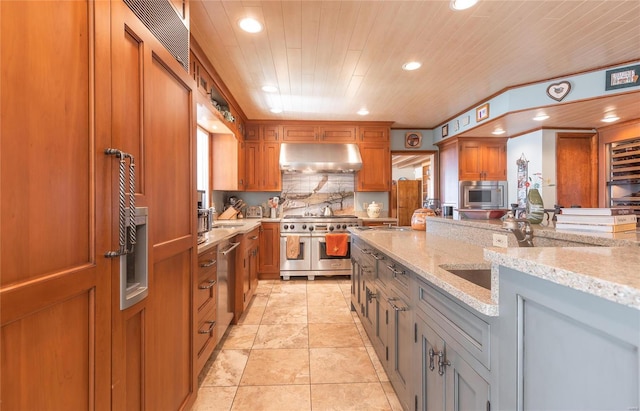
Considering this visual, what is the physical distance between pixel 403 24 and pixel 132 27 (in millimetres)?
1920

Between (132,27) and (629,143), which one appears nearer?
(132,27)

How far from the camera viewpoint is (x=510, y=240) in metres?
1.52

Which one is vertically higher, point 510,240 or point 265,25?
point 265,25

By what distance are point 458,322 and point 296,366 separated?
144 centimetres

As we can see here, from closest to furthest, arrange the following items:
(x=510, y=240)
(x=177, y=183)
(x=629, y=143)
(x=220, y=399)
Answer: (x=177, y=183), (x=510, y=240), (x=220, y=399), (x=629, y=143)

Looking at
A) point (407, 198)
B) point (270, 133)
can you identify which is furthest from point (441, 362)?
point (407, 198)

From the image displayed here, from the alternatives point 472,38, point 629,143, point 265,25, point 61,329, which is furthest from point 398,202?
point 61,329

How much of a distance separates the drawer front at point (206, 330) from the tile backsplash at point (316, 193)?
3035 mm

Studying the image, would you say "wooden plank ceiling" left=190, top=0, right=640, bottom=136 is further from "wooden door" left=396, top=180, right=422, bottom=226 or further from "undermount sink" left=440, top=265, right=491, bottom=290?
"wooden door" left=396, top=180, right=422, bottom=226

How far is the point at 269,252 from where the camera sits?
4.34 meters

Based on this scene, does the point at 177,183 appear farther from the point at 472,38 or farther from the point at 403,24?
the point at 472,38

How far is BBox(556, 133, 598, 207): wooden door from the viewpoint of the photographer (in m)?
A: 4.41

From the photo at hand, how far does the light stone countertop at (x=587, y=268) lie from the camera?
473 millimetres

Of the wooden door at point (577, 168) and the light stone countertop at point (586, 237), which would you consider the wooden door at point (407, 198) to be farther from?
the light stone countertop at point (586, 237)
